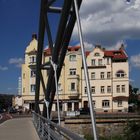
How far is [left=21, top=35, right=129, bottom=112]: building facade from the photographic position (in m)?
72.8

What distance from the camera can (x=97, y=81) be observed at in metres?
73.6

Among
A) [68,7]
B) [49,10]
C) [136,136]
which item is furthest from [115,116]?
[68,7]

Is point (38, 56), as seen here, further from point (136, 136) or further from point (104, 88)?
point (104, 88)

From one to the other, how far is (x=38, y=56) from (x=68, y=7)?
861 centimetres

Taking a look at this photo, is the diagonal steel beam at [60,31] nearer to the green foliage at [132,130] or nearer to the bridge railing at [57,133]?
the bridge railing at [57,133]

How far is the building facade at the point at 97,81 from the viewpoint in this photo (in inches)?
2867

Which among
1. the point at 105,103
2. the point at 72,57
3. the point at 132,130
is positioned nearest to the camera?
the point at 132,130

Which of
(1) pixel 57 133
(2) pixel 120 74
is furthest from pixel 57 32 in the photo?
(2) pixel 120 74

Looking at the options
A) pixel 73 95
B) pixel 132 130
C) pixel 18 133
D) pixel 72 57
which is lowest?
pixel 132 130

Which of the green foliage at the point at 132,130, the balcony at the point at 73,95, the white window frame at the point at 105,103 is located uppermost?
the balcony at the point at 73,95

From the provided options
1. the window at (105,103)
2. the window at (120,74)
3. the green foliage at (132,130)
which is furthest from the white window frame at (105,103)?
the green foliage at (132,130)

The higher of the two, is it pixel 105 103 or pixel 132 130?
pixel 105 103

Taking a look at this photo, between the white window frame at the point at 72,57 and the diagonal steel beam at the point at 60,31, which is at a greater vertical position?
the white window frame at the point at 72,57

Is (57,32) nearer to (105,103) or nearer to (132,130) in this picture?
Answer: (132,130)
